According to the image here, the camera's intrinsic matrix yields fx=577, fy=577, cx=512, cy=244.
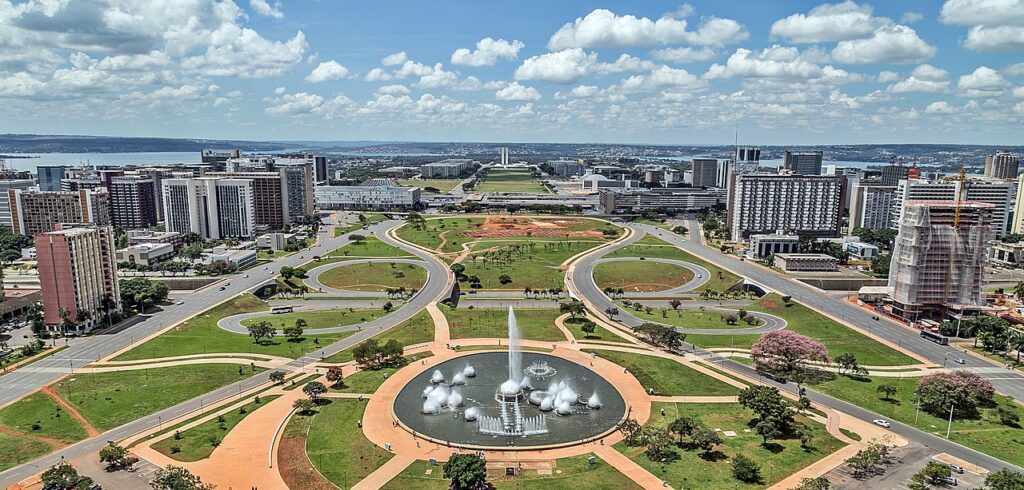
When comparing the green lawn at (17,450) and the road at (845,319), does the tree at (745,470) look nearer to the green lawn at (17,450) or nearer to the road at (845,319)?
the road at (845,319)

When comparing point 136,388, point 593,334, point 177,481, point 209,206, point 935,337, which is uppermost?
point 209,206

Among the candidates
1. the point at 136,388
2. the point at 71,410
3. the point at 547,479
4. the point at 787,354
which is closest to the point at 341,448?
the point at 547,479

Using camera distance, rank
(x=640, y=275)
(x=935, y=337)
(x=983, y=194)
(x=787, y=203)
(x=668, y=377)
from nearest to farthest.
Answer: (x=668, y=377)
(x=935, y=337)
(x=640, y=275)
(x=983, y=194)
(x=787, y=203)

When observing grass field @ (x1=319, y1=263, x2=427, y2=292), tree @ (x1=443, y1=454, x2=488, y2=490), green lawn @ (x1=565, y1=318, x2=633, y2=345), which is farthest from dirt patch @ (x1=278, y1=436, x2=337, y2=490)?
grass field @ (x1=319, y1=263, x2=427, y2=292)

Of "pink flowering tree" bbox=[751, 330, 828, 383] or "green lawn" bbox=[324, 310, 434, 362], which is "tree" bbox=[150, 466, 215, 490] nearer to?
"green lawn" bbox=[324, 310, 434, 362]

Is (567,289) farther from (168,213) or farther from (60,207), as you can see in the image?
(60,207)

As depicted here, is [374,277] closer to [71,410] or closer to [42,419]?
[71,410]

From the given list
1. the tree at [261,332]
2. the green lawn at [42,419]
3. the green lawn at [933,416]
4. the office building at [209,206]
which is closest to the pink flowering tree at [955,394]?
the green lawn at [933,416]
